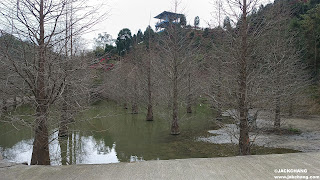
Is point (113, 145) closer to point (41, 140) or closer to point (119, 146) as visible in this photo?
point (119, 146)

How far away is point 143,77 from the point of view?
19.4m

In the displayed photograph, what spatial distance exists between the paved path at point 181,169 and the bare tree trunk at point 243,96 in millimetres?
2201

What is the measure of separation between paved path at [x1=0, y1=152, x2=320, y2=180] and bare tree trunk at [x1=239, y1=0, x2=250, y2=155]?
7.22ft

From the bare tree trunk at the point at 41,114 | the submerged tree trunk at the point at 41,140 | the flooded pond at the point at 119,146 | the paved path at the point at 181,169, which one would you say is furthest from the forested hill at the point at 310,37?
the submerged tree trunk at the point at 41,140

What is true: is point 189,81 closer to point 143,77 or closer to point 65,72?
point 143,77

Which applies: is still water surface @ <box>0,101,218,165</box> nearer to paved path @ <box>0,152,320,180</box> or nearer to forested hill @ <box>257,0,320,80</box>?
paved path @ <box>0,152,320,180</box>

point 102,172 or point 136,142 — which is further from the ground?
point 102,172

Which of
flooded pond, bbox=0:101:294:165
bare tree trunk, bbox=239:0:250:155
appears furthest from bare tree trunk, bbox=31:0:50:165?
bare tree trunk, bbox=239:0:250:155

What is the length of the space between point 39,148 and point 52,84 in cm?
152

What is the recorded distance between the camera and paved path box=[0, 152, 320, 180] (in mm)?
3371

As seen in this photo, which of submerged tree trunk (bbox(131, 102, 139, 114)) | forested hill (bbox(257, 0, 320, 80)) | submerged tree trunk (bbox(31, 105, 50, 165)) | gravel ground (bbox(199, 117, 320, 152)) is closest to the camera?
submerged tree trunk (bbox(31, 105, 50, 165))

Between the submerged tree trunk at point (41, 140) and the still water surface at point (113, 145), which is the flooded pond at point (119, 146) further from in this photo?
the submerged tree trunk at point (41, 140)

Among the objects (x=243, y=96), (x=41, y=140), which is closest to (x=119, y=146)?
(x=41, y=140)

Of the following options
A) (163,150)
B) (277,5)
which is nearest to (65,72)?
(163,150)
